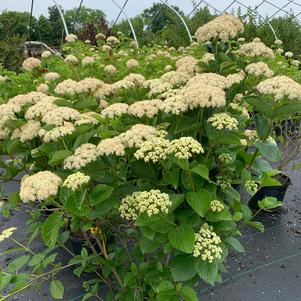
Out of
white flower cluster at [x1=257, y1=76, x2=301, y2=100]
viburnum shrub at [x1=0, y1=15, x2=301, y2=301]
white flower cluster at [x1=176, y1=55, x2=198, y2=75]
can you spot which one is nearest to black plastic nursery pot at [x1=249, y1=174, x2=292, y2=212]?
viburnum shrub at [x1=0, y1=15, x2=301, y2=301]

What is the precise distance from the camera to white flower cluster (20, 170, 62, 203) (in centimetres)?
133

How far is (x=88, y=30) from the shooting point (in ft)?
34.4

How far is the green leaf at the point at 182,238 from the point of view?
1.33 metres

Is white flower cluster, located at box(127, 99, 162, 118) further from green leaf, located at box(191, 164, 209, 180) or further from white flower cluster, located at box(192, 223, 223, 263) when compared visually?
white flower cluster, located at box(192, 223, 223, 263)

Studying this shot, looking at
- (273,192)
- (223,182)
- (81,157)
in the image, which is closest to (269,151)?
(223,182)

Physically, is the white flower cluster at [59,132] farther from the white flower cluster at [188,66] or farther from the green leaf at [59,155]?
the white flower cluster at [188,66]

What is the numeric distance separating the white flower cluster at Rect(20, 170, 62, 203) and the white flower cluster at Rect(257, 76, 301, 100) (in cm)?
93

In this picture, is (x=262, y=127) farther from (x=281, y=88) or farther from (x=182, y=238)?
(x=182, y=238)

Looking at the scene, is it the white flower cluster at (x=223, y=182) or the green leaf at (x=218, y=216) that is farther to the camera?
the white flower cluster at (x=223, y=182)

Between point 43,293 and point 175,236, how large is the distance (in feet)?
4.90

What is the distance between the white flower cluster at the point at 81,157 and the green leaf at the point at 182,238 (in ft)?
1.39

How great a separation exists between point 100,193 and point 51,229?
0.84 feet

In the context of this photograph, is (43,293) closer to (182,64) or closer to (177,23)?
(182,64)

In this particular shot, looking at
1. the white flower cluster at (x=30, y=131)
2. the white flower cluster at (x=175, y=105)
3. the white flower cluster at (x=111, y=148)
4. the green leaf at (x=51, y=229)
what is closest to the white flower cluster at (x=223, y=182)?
the white flower cluster at (x=175, y=105)
